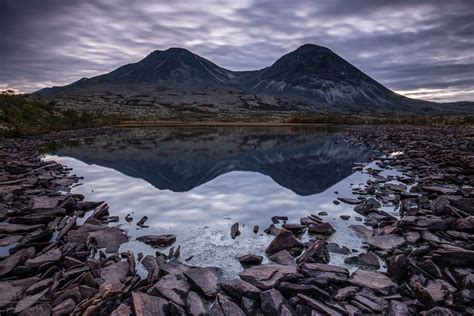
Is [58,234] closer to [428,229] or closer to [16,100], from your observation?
[428,229]

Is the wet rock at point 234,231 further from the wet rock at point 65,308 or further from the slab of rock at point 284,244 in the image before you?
the wet rock at point 65,308

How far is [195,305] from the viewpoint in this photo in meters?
5.62

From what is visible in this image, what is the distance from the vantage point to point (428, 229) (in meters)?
8.79

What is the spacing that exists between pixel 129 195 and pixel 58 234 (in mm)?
5120

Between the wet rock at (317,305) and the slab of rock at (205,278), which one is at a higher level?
the wet rock at (317,305)

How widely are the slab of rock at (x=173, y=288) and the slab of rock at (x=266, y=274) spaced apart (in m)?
1.18

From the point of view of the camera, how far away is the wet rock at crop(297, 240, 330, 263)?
7.30 m

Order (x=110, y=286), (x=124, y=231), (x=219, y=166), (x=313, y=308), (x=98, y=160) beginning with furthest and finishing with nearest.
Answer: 1. (x=98, y=160)
2. (x=219, y=166)
3. (x=124, y=231)
4. (x=110, y=286)
5. (x=313, y=308)

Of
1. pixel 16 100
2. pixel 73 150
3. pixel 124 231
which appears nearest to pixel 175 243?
pixel 124 231

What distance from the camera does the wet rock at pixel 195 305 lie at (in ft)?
17.9

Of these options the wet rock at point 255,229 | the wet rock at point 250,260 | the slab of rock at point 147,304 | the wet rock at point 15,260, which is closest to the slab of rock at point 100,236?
the wet rock at point 15,260

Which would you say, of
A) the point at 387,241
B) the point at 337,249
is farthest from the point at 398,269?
the point at 387,241

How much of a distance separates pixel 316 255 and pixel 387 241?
7.16 ft

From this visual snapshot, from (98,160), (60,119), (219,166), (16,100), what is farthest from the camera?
→ (60,119)
